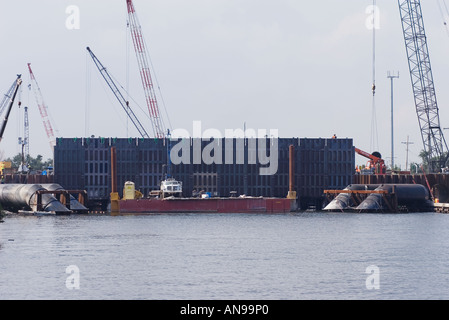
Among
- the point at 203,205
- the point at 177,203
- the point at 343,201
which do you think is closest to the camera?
the point at 177,203

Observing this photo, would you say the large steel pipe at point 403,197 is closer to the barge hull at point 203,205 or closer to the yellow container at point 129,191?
the barge hull at point 203,205

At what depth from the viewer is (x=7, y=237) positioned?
379 ft

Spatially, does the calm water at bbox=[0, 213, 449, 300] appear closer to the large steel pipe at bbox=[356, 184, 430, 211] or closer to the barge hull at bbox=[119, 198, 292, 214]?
the barge hull at bbox=[119, 198, 292, 214]

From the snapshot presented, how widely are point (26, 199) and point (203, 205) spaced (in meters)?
33.1

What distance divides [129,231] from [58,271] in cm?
4914

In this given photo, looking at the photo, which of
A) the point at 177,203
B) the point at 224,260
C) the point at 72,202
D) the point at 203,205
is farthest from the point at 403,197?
the point at 224,260

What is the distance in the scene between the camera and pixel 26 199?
180 meters

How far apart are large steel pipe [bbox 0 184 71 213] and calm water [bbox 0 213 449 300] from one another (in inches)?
1247

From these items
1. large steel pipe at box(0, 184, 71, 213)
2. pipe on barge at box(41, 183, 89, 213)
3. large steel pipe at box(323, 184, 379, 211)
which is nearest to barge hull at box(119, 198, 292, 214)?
pipe on barge at box(41, 183, 89, 213)

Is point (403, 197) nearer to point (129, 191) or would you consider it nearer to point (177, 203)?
point (177, 203)

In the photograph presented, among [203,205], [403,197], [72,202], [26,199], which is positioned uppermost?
[403,197]

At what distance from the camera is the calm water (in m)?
70.0
